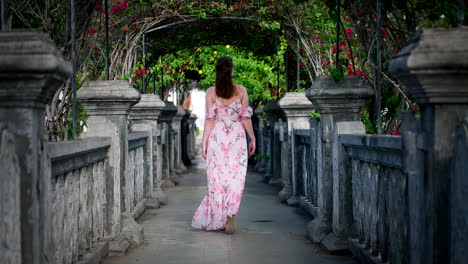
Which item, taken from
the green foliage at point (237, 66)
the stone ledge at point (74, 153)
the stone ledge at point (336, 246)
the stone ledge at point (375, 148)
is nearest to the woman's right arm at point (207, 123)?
the stone ledge at point (74, 153)

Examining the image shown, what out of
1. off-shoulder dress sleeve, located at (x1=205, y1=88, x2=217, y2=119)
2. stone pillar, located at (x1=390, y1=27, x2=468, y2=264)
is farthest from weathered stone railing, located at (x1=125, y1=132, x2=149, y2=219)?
stone pillar, located at (x1=390, y1=27, x2=468, y2=264)

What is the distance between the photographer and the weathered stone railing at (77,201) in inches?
164

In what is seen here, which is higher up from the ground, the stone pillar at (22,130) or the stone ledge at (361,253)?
the stone pillar at (22,130)

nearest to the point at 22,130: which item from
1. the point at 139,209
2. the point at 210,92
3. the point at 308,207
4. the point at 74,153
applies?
the point at 74,153

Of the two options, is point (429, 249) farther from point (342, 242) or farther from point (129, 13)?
point (129, 13)

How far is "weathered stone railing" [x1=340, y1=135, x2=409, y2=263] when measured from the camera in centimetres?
444

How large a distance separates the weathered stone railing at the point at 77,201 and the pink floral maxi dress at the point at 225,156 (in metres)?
1.72

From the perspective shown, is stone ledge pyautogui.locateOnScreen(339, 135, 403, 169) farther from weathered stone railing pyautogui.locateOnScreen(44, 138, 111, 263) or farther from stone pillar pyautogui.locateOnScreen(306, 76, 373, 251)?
weathered stone railing pyautogui.locateOnScreen(44, 138, 111, 263)

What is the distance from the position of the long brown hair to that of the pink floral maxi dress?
115 millimetres

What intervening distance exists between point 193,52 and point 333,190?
11.9 meters

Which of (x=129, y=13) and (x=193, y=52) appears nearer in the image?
(x=129, y=13)

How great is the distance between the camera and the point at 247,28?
14.6m

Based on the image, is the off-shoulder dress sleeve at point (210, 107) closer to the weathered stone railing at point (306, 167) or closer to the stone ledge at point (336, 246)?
the weathered stone railing at point (306, 167)

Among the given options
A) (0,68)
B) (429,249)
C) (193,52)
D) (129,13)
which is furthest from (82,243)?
(193,52)
